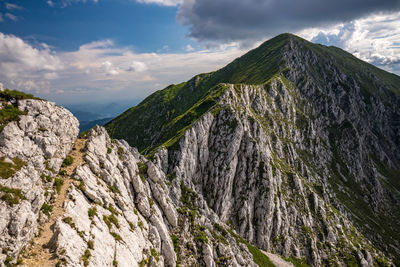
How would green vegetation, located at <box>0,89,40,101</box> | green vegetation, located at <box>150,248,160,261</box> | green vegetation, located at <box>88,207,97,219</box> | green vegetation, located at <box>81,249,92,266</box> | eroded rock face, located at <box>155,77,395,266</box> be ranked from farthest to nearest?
eroded rock face, located at <box>155,77,395,266</box>, green vegetation, located at <box>150,248,160,261</box>, green vegetation, located at <box>0,89,40,101</box>, green vegetation, located at <box>88,207,97,219</box>, green vegetation, located at <box>81,249,92,266</box>

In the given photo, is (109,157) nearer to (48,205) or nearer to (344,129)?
(48,205)

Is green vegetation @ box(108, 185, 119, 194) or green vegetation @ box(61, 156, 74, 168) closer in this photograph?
green vegetation @ box(61, 156, 74, 168)

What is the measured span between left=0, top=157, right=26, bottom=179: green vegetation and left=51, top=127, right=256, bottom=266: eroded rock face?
5.91 m

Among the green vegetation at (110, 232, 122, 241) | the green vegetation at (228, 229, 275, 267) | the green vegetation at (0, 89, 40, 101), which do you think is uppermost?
the green vegetation at (0, 89, 40, 101)

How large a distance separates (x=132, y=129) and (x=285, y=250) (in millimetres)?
163938

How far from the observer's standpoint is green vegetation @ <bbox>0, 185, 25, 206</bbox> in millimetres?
18353

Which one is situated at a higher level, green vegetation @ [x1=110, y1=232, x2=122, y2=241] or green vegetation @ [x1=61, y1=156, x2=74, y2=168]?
green vegetation @ [x1=61, y1=156, x2=74, y2=168]

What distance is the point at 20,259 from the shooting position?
1738cm

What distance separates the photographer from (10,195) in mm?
18797

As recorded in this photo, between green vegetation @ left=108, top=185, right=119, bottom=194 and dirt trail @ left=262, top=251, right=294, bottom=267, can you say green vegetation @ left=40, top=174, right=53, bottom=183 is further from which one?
dirt trail @ left=262, top=251, right=294, bottom=267

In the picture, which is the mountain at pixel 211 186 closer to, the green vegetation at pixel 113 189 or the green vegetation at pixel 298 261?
the green vegetation at pixel 113 189

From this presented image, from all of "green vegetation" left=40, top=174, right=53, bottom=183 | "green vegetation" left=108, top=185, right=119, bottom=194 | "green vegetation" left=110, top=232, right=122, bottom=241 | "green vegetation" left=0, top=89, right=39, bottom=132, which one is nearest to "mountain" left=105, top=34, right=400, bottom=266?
"green vegetation" left=108, top=185, right=119, bottom=194

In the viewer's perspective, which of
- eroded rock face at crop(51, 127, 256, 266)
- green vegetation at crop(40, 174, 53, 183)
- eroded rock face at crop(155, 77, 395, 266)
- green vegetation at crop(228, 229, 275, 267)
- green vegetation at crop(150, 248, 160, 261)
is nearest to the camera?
eroded rock face at crop(51, 127, 256, 266)

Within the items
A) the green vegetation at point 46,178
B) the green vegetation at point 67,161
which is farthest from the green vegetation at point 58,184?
the green vegetation at point 67,161
